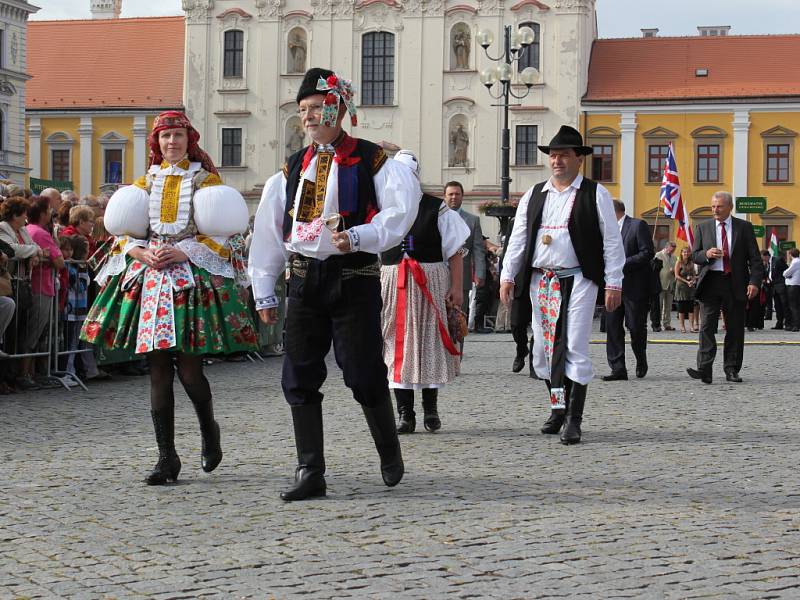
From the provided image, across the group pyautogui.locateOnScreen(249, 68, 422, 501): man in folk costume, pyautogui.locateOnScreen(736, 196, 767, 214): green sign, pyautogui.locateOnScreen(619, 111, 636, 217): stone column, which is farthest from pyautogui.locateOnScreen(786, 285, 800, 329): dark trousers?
pyautogui.locateOnScreen(619, 111, 636, 217): stone column

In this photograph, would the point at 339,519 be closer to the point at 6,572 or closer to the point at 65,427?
the point at 6,572

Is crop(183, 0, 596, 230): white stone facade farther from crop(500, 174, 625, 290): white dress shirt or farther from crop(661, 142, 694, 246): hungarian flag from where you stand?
crop(500, 174, 625, 290): white dress shirt

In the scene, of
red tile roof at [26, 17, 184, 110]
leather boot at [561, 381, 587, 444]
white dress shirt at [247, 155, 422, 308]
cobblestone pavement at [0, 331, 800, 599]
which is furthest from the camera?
red tile roof at [26, 17, 184, 110]

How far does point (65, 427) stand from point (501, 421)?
10.2 ft

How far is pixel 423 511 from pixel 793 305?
26403 millimetres

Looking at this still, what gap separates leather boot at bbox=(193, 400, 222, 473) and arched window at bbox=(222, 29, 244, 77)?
179 ft

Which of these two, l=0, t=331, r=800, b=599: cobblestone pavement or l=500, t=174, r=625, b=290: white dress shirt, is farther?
l=500, t=174, r=625, b=290: white dress shirt

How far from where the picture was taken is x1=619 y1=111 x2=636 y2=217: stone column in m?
57.7

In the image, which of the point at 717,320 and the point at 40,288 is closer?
the point at 40,288

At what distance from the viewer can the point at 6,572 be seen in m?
5.03

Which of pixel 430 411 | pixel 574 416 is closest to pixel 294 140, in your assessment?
pixel 430 411

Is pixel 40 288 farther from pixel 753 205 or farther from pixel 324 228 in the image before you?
pixel 753 205

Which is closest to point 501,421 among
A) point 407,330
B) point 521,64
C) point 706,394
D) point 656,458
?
point 407,330

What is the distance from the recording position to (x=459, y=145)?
59031mm
